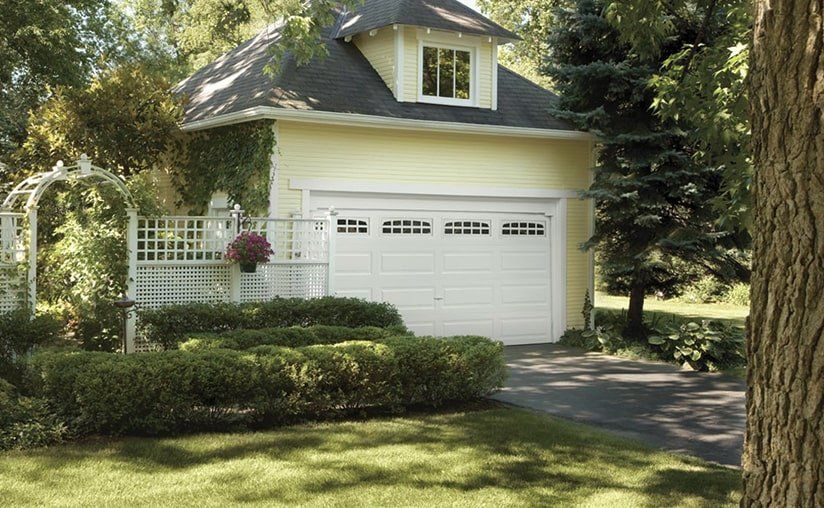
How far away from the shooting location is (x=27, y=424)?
24.8 ft

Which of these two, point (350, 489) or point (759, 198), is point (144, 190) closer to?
point (350, 489)

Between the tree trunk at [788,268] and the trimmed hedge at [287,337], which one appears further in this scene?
the trimmed hedge at [287,337]

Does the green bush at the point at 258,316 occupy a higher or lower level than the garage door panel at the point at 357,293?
lower

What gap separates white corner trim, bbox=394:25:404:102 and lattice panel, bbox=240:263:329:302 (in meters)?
3.49

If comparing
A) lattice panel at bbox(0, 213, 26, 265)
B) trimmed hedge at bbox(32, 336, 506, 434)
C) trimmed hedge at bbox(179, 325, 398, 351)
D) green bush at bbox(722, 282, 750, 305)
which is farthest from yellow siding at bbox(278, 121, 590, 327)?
green bush at bbox(722, 282, 750, 305)

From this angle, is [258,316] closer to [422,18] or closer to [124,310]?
[124,310]

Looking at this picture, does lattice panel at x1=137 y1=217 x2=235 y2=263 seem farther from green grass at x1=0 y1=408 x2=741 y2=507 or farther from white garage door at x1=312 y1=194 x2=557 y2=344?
green grass at x1=0 y1=408 x2=741 y2=507

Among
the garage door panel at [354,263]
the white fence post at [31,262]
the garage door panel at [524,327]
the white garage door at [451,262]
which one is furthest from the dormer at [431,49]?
the white fence post at [31,262]

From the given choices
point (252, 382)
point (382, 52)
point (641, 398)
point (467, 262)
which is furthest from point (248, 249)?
point (641, 398)

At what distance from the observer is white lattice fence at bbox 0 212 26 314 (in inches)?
421

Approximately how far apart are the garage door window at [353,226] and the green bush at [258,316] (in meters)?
2.27

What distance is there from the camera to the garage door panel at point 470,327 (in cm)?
1474

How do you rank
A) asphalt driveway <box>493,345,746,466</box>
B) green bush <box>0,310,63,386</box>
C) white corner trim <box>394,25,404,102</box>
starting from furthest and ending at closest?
white corner trim <box>394,25,404,102</box> → green bush <box>0,310,63,386</box> → asphalt driveway <box>493,345,746,466</box>

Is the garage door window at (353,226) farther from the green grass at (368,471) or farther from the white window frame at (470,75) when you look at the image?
the green grass at (368,471)
